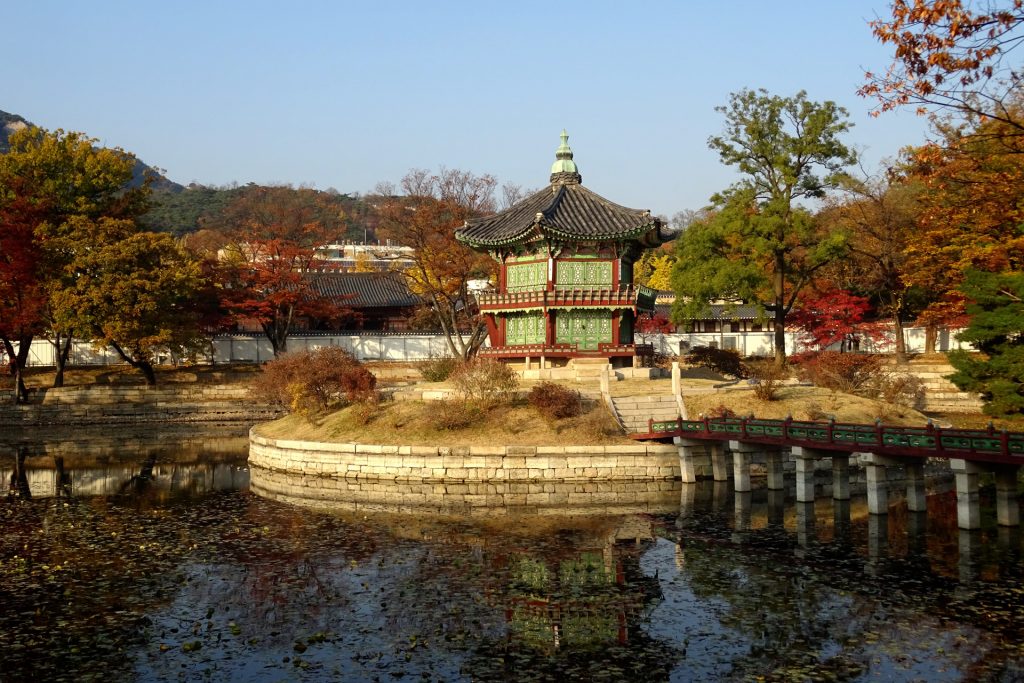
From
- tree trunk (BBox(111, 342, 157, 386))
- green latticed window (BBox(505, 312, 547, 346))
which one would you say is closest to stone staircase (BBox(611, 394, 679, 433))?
green latticed window (BBox(505, 312, 547, 346))

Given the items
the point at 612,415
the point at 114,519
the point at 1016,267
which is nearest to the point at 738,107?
the point at 1016,267

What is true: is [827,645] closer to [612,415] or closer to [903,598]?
[903,598]

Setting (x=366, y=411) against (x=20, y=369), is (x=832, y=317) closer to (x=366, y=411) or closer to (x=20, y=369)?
(x=366, y=411)

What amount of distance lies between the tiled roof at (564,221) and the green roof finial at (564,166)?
44cm

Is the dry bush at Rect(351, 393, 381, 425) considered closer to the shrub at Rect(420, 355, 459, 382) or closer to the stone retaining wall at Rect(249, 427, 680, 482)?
the stone retaining wall at Rect(249, 427, 680, 482)

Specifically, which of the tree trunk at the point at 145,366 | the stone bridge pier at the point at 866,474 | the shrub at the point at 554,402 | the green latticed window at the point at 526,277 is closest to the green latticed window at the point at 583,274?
the green latticed window at the point at 526,277

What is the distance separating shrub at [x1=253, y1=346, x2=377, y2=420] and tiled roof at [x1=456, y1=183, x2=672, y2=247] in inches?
416

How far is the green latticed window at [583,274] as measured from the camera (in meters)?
48.3

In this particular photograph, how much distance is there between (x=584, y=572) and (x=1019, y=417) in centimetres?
2462

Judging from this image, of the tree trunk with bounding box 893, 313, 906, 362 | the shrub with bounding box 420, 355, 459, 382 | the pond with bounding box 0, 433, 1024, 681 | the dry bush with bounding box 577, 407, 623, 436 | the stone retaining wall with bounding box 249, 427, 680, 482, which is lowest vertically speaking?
the pond with bounding box 0, 433, 1024, 681

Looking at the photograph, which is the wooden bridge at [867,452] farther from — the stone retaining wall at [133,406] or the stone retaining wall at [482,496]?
the stone retaining wall at [133,406]

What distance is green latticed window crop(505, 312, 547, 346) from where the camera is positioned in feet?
157

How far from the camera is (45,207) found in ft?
186

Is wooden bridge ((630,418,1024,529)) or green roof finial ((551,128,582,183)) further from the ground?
green roof finial ((551,128,582,183))
